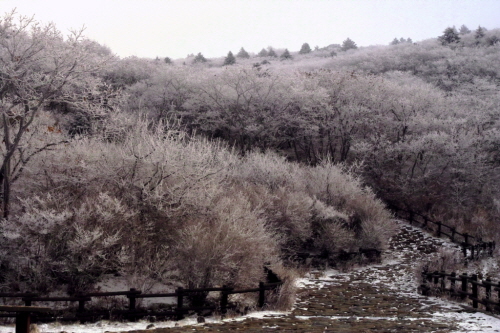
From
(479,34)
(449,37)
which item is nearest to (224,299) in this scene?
(449,37)

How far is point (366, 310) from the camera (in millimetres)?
13594

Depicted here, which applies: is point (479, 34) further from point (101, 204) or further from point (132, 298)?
point (132, 298)

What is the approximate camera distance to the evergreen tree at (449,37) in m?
70.1

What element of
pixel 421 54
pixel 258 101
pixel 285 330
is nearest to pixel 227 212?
pixel 285 330

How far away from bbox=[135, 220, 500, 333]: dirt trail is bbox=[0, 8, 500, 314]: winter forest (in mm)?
1447

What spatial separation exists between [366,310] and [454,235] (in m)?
17.2

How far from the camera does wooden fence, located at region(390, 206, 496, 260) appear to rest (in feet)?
78.3

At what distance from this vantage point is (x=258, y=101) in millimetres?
39281

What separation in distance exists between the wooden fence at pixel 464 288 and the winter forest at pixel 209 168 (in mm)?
5343

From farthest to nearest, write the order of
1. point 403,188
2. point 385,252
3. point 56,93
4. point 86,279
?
point 403,188 → point 385,252 → point 56,93 → point 86,279

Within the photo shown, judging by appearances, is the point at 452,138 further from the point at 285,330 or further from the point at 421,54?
the point at 421,54

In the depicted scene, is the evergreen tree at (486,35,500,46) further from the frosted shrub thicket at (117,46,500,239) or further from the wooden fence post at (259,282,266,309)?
the wooden fence post at (259,282,266,309)

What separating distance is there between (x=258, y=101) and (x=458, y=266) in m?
22.6

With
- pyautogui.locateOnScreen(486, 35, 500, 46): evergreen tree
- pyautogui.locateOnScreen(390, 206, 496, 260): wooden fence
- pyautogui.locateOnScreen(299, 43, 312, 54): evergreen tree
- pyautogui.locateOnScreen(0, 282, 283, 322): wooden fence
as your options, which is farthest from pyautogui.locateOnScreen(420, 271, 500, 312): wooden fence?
pyautogui.locateOnScreen(299, 43, 312, 54): evergreen tree
